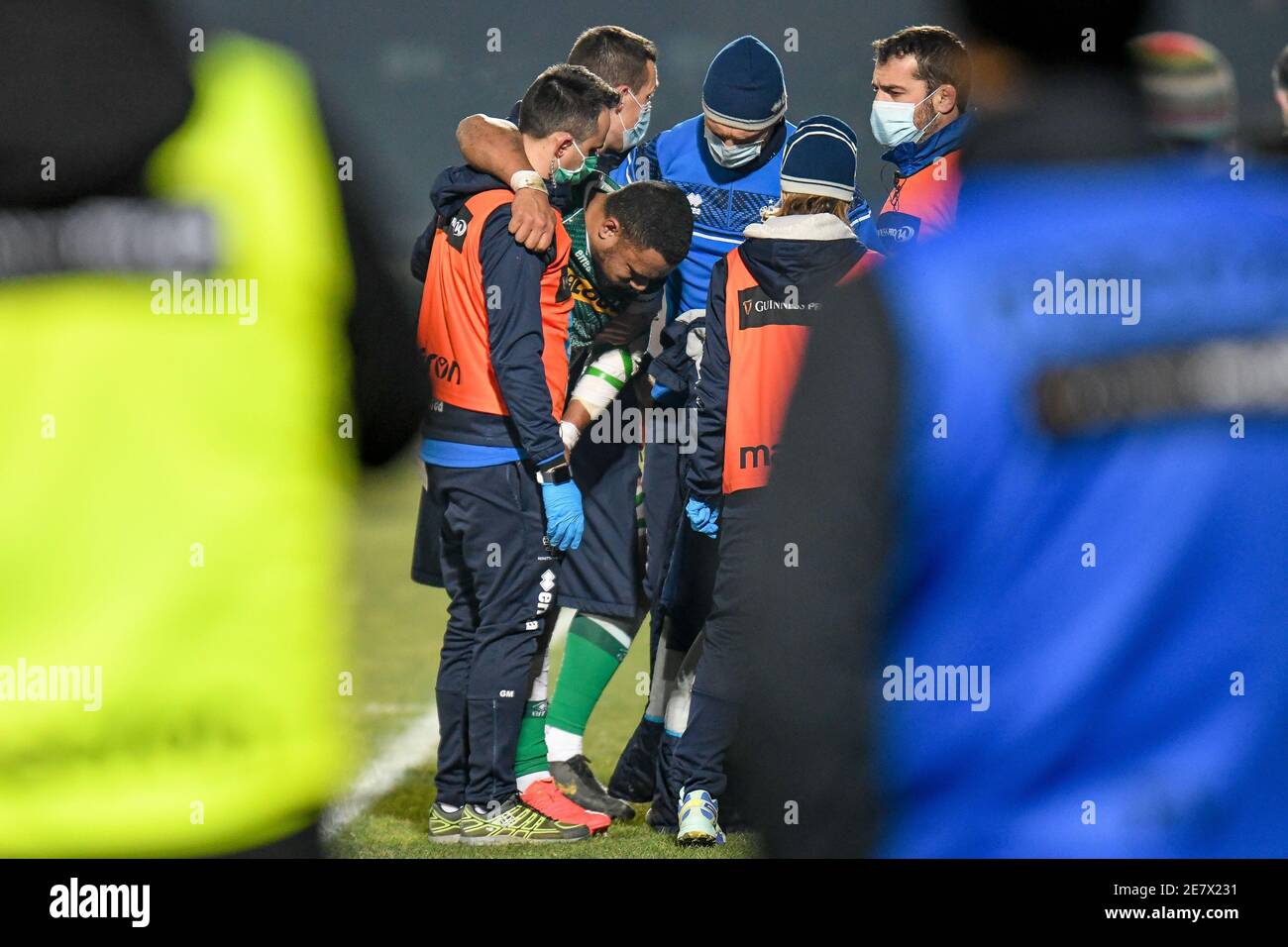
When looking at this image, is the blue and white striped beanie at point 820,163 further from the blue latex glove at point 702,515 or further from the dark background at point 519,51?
the blue latex glove at point 702,515

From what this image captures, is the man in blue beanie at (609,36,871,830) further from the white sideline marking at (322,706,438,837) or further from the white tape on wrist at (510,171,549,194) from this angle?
the white sideline marking at (322,706,438,837)

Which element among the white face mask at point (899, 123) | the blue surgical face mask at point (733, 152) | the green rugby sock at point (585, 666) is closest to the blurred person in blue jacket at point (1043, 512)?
the green rugby sock at point (585, 666)

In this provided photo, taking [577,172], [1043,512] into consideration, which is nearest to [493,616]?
[577,172]

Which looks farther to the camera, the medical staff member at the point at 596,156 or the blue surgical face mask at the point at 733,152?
the blue surgical face mask at the point at 733,152

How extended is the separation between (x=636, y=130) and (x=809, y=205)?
1.00m

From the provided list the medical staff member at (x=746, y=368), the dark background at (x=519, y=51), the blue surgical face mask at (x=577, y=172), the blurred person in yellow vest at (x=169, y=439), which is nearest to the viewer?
the blurred person in yellow vest at (x=169, y=439)

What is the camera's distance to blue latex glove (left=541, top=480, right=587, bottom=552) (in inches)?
174

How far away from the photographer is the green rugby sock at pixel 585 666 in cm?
484

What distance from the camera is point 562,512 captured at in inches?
174

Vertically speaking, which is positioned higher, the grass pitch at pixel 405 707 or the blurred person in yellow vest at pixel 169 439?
the blurred person in yellow vest at pixel 169 439

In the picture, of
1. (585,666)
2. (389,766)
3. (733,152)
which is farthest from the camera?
(389,766)

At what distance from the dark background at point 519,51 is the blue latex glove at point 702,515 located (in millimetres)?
1151

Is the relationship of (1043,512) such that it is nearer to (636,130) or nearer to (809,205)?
(809,205)
